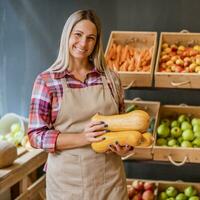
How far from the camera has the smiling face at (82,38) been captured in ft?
5.43

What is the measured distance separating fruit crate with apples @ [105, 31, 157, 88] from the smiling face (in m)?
0.82

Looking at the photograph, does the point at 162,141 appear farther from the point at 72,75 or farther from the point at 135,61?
the point at 72,75

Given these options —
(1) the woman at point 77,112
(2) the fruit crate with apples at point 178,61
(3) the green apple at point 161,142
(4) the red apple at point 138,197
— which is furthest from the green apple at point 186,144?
(1) the woman at point 77,112

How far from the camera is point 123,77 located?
8.17 ft

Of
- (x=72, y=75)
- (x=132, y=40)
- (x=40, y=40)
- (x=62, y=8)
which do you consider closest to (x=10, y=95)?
(x=40, y=40)

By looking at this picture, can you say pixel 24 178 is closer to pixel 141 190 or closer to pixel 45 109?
pixel 141 190

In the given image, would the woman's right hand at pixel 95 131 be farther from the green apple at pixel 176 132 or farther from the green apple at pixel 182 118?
the green apple at pixel 182 118

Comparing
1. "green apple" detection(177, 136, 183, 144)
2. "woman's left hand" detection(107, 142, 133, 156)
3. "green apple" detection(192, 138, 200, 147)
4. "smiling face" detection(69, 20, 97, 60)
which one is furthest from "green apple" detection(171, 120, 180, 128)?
"smiling face" detection(69, 20, 97, 60)

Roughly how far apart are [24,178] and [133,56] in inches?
42.2

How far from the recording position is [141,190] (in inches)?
107

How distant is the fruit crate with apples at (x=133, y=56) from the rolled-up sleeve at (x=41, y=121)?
0.89m

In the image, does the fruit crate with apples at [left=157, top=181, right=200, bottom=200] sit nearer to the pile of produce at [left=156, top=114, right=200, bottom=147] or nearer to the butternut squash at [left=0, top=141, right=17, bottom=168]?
the pile of produce at [left=156, top=114, right=200, bottom=147]

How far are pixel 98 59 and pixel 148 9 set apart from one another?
136 centimetres

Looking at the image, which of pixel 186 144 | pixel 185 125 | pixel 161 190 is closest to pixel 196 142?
pixel 186 144
